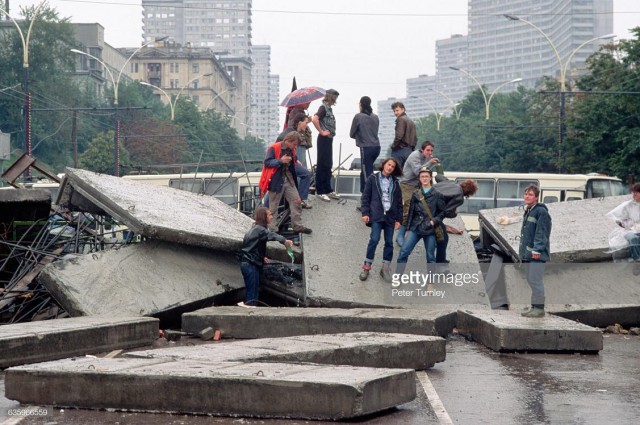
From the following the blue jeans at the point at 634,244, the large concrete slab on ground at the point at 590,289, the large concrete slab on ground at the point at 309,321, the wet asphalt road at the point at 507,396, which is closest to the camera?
the wet asphalt road at the point at 507,396

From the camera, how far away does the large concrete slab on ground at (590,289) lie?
14.6 meters

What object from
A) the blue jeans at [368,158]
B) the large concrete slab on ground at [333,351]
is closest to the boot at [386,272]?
the blue jeans at [368,158]

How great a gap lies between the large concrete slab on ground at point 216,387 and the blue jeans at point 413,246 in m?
6.44

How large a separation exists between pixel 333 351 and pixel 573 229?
8426 mm

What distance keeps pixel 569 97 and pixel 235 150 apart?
43.6 m

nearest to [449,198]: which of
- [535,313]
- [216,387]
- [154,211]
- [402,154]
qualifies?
[402,154]

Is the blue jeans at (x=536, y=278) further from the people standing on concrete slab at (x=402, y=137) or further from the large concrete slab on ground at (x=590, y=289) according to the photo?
the people standing on concrete slab at (x=402, y=137)

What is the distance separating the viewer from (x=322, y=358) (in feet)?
29.8

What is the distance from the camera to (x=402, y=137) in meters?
17.4

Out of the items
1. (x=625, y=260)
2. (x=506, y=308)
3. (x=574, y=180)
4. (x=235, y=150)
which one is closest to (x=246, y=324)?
(x=506, y=308)

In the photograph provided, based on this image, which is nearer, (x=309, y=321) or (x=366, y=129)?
(x=309, y=321)

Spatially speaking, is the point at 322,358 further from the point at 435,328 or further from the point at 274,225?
the point at 274,225

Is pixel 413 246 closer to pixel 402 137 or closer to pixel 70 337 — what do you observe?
pixel 402 137

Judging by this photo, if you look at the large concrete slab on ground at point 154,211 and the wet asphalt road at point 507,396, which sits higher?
the large concrete slab on ground at point 154,211
